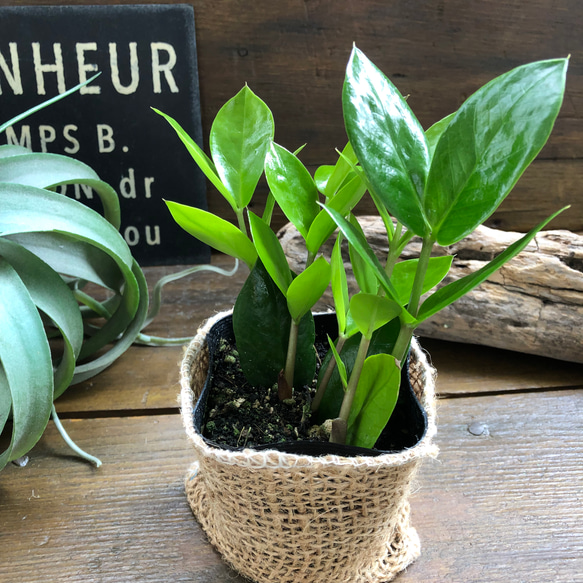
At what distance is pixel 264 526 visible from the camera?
0.32 metres

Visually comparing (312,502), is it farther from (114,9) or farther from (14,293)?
(114,9)

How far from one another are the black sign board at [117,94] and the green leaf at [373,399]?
19.2 inches

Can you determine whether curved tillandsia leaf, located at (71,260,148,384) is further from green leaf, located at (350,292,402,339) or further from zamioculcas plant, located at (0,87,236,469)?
green leaf, located at (350,292,402,339)

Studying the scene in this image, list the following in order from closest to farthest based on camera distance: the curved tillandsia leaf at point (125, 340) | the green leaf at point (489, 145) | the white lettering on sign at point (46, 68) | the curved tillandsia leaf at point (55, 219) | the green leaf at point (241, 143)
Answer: the green leaf at point (489, 145)
the green leaf at point (241, 143)
the curved tillandsia leaf at point (55, 219)
the curved tillandsia leaf at point (125, 340)
the white lettering on sign at point (46, 68)

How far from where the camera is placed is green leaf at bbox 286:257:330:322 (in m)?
0.28

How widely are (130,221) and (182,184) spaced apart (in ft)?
0.29

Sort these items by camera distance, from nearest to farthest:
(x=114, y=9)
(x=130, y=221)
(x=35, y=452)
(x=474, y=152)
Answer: (x=474, y=152)
(x=35, y=452)
(x=114, y=9)
(x=130, y=221)

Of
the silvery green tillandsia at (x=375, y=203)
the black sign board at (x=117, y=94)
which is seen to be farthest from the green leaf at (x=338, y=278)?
the black sign board at (x=117, y=94)

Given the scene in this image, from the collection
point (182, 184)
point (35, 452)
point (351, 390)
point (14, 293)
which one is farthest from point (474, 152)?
point (182, 184)

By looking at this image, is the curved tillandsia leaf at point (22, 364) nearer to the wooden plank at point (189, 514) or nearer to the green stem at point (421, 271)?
the wooden plank at point (189, 514)

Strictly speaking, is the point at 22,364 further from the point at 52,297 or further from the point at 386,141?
the point at 386,141

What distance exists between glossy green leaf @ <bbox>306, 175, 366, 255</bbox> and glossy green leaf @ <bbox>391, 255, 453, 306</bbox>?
5cm

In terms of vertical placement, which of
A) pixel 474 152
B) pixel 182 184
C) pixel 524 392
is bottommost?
pixel 524 392

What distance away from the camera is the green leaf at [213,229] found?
290 millimetres
